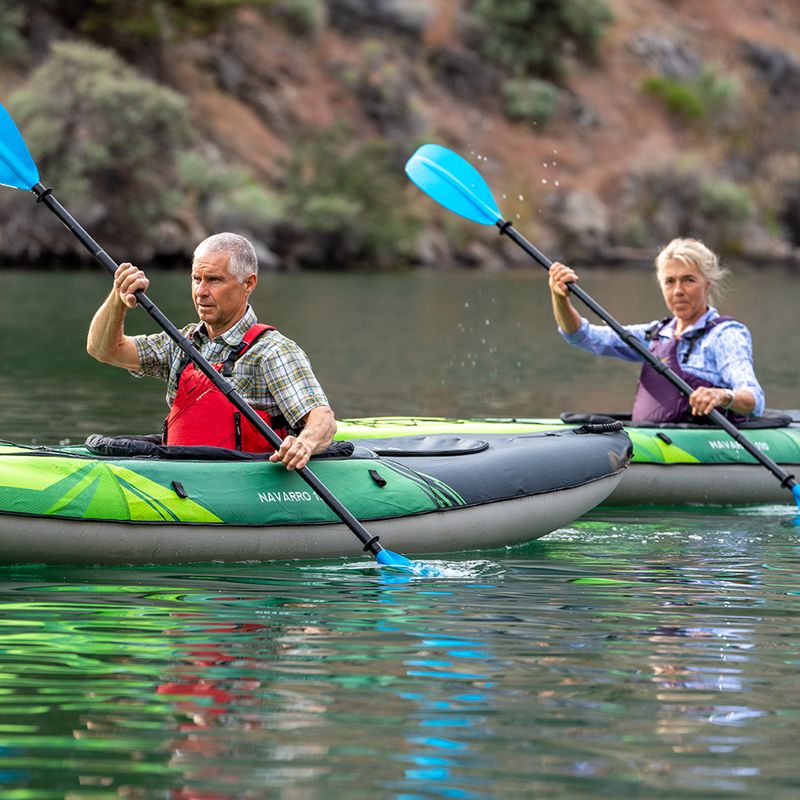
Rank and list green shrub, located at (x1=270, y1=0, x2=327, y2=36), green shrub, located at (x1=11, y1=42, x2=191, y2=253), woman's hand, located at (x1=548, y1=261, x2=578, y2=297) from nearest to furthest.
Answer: woman's hand, located at (x1=548, y1=261, x2=578, y2=297) → green shrub, located at (x1=11, y1=42, x2=191, y2=253) → green shrub, located at (x1=270, y1=0, x2=327, y2=36)

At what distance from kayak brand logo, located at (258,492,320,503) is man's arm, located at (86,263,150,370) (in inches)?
28.4

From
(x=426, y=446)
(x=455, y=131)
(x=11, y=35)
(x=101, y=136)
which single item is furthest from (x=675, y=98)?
(x=426, y=446)

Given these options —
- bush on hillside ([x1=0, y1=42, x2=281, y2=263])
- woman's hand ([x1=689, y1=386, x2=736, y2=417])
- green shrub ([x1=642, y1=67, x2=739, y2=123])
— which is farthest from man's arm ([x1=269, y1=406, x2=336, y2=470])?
green shrub ([x1=642, y1=67, x2=739, y2=123])

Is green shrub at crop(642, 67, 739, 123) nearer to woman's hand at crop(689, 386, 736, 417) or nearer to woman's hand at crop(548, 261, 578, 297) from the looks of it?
woman's hand at crop(548, 261, 578, 297)

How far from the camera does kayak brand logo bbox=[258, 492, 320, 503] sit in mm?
6105

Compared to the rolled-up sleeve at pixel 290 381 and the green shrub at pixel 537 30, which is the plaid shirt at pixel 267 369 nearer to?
the rolled-up sleeve at pixel 290 381

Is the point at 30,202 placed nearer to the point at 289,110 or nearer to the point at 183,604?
the point at 289,110

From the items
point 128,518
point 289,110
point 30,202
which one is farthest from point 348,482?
point 289,110

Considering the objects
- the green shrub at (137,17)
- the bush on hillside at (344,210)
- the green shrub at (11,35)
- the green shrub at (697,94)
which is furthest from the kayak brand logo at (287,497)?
the green shrub at (697,94)

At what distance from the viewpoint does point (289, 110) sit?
4191cm

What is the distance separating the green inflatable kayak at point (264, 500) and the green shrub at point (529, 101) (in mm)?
41149

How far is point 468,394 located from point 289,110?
29.6 m

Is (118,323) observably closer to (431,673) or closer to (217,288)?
(217,288)

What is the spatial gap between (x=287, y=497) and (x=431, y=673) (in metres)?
1.69
